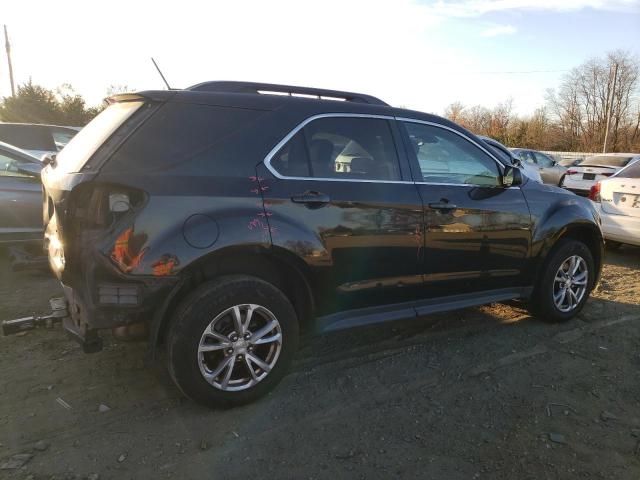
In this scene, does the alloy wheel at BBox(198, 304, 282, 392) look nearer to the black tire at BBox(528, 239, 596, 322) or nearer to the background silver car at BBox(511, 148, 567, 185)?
the black tire at BBox(528, 239, 596, 322)

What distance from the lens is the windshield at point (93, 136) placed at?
2.85 metres

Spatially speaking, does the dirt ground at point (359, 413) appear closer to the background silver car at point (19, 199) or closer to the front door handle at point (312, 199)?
the front door handle at point (312, 199)

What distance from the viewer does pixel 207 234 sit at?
2.74 m

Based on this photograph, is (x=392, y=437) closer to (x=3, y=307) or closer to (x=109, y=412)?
(x=109, y=412)

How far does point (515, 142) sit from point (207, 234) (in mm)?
47930

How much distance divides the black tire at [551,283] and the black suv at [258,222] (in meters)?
0.63

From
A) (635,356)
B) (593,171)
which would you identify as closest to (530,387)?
(635,356)

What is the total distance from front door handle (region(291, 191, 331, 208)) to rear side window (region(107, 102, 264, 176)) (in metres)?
0.41

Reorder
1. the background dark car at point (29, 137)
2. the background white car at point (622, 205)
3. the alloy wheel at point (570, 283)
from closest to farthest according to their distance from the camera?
the alloy wheel at point (570, 283) → the background white car at point (622, 205) → the background dark car at point (29, 137)

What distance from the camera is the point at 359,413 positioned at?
300 cm

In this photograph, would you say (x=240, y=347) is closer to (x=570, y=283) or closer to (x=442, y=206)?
(x=442, y=206)

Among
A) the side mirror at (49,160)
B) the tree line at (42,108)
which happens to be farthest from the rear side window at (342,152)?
the tree line at (42,108)

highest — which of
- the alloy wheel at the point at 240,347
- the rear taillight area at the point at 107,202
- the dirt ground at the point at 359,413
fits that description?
the rear taillight area at the point at 107,202

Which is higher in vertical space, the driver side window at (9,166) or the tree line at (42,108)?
the tree line at (42,108)
